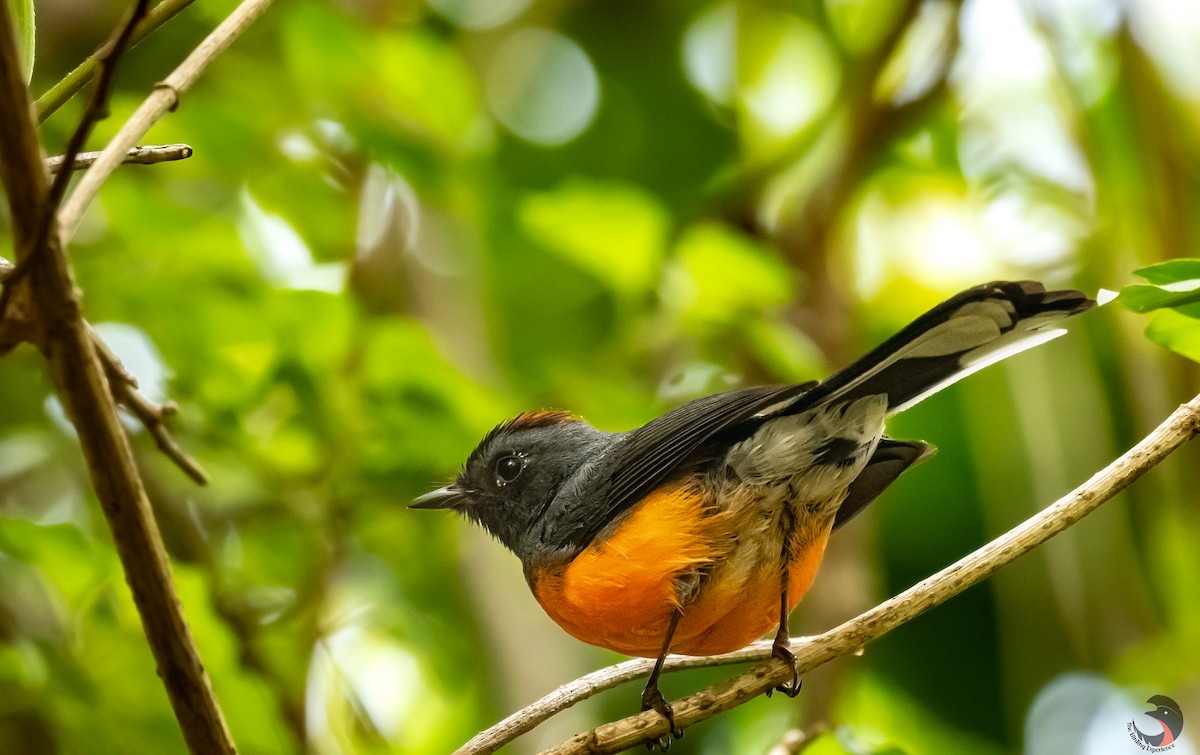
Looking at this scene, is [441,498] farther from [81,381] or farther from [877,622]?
[81,381]

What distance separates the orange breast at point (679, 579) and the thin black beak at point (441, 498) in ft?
2.54

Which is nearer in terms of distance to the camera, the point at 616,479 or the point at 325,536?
the point at 616,479

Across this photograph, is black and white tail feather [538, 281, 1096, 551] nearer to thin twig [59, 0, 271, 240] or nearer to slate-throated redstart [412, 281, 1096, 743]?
slate-throated redstart [412, 281, 1096, 743]

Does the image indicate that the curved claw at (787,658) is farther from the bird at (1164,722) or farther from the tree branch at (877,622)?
the bird at (1164,722)

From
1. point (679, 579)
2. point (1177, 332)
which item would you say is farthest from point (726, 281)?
point (1177, 332)

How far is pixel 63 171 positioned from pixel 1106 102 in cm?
467

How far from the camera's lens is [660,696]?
2.64 m

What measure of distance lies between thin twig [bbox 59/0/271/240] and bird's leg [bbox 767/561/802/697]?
5.51 ft

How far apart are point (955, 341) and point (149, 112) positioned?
1.76 metres

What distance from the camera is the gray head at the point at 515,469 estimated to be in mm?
3592

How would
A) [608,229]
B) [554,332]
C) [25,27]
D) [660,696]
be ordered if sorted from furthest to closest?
[554,332]
[608,229]
[660,696]
[25,27]

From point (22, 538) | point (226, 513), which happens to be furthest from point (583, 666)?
point (22, 538)

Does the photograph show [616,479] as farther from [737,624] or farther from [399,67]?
[399,67]

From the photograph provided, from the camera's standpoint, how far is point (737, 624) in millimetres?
2912
